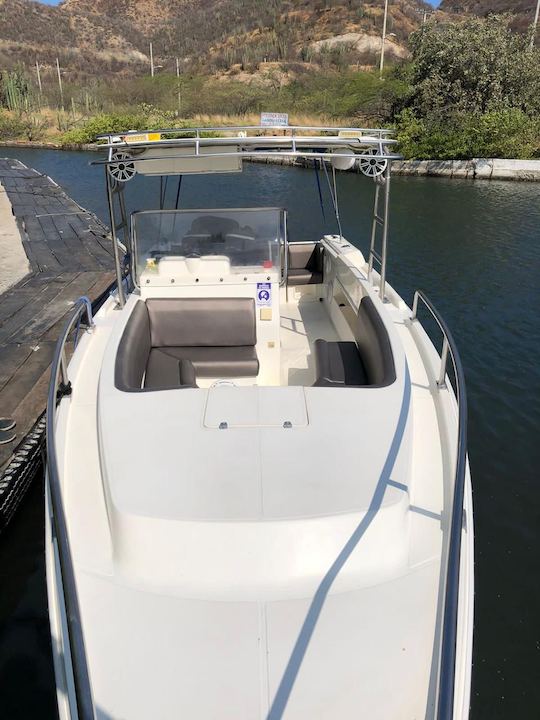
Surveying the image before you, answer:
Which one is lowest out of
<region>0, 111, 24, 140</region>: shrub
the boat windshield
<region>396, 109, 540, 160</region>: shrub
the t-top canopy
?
the boat windshield

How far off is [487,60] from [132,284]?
27241 millimetres

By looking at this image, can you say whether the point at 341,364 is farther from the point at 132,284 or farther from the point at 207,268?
the point at 132,284

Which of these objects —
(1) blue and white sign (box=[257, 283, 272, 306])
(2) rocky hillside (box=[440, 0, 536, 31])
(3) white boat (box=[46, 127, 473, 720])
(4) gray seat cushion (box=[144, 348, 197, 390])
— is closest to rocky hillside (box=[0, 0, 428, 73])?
(2) rocky hillside (box=[440, 0, 536, 31])

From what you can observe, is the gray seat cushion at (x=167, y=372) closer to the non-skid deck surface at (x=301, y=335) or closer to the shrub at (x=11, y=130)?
the non-skid deck surface at (x=301, y=335)

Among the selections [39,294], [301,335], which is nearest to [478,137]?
[39,294]

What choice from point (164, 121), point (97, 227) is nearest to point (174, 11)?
point (164, 121)

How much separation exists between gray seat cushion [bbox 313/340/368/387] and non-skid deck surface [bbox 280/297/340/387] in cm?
46

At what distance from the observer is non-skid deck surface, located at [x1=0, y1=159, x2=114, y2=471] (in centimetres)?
511

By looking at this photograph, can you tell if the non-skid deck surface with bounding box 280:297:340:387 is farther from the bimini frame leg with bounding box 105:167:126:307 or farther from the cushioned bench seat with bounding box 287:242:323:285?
the bimini frame leg with bounding box 105:167:126:307

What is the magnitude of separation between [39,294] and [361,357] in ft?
18.6

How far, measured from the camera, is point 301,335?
5.64 m

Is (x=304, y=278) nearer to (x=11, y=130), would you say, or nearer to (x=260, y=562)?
(x=260, y=562)

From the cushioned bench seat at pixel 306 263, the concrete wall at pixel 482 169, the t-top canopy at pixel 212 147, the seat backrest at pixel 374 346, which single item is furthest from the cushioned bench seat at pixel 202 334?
the concrete wall at pixel 482 169

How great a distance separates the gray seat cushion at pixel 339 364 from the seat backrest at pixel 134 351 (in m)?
1.29
